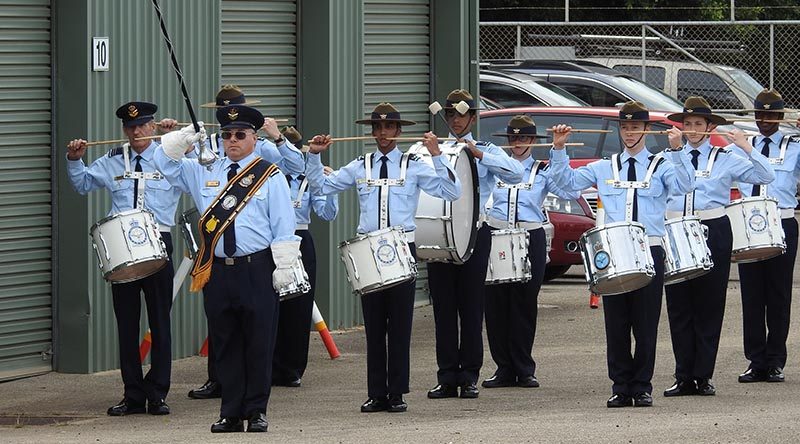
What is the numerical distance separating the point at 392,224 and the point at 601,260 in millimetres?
1417

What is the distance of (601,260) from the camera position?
40.9ft

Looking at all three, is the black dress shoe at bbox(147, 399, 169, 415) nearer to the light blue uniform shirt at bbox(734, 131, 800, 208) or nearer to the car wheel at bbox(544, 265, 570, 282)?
the light blue uniform shirt at bbox(734, 131, 800, 208)

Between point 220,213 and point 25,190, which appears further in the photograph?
point 25,190

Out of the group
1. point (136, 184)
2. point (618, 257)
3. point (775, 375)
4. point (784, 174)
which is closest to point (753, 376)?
point (775, 375)

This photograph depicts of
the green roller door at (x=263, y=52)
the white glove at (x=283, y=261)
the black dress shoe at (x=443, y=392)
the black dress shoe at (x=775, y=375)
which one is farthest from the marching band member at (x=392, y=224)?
the green roller door at (x=263, y=52)

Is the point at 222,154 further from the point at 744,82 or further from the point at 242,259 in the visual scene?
the point at 744,82

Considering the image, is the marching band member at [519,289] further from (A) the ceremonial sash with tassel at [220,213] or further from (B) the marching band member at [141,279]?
(A) the ceremonial sash with tassel at [220,213]

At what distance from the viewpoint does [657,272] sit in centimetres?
1272

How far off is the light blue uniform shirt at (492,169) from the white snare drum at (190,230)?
1.98 meters

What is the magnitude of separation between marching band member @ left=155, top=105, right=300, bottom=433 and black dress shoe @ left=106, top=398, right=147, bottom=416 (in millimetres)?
1307

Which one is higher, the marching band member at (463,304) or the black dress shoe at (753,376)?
the marching band member at (463,304)

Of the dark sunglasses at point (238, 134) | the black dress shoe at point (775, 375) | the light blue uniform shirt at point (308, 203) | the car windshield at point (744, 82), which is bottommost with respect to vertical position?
the black dress shoe at point (775, 375)

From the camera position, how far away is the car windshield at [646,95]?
955 inches

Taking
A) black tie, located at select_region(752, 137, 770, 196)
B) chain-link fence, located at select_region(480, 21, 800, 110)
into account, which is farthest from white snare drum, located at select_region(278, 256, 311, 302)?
chain-link fence, located at select_region(480, 21, 800, 110)
